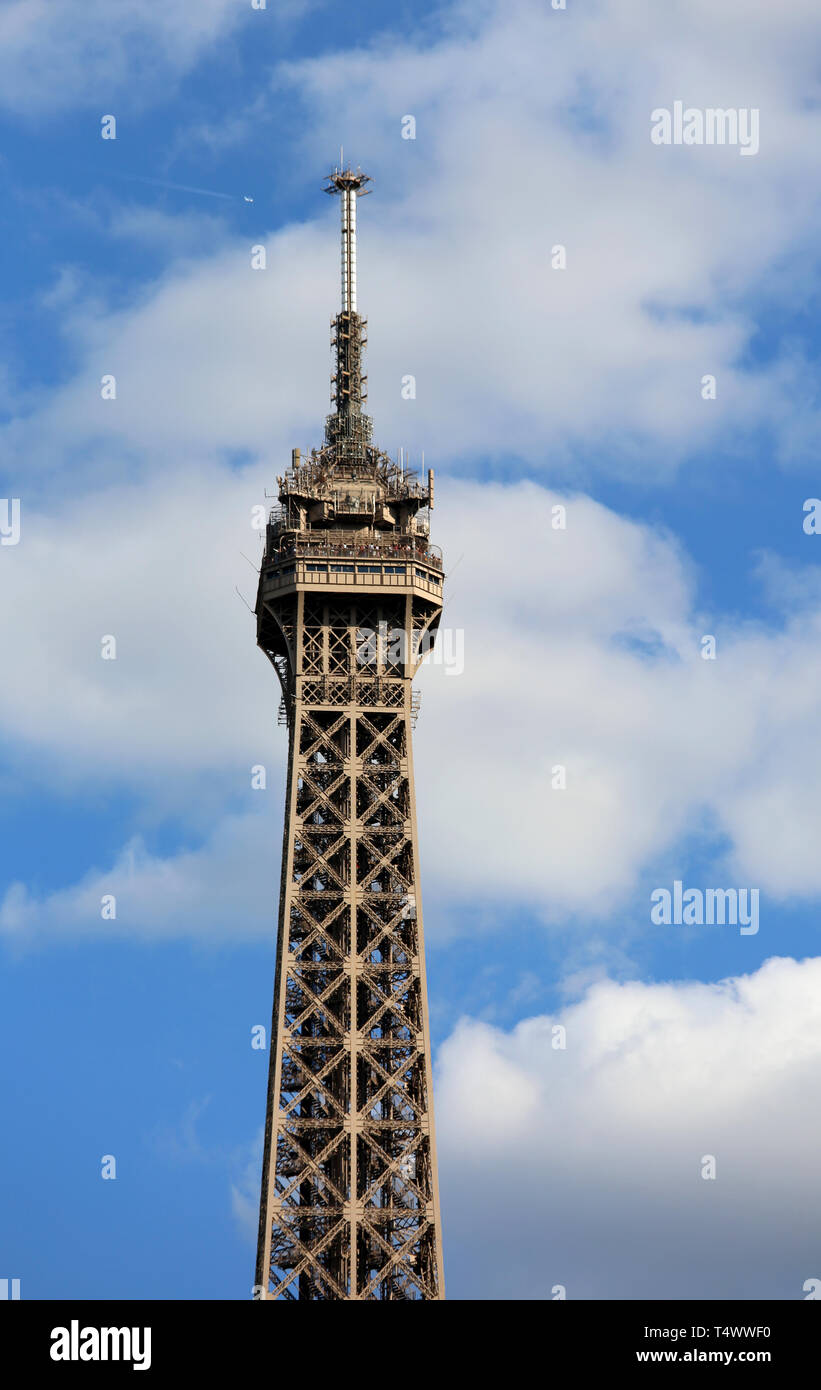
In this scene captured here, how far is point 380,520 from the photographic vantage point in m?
189

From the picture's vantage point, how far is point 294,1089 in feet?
584

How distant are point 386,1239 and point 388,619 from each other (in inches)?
1519

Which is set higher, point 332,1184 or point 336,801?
point 336,801

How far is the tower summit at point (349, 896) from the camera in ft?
577

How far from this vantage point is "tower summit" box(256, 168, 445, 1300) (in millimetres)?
175750

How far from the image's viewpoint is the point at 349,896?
593 ft
